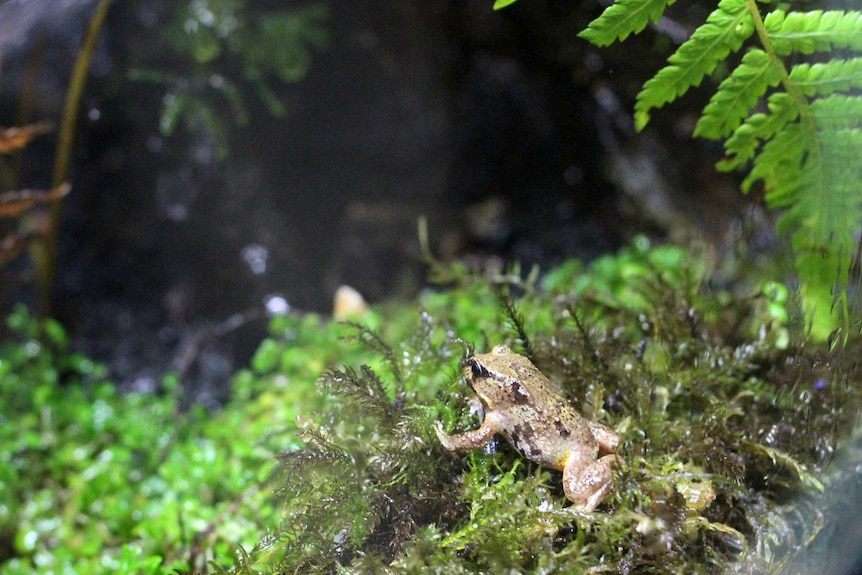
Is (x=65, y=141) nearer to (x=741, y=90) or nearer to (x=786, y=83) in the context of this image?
(x=741, y=90)

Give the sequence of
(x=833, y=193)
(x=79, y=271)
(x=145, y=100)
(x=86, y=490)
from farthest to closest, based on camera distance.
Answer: (x=79, y=271) < (x=145, y=100) < (x=86, y=490) < (x=833, y=193)

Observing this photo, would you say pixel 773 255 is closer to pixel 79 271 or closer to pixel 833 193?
pixel 833 193

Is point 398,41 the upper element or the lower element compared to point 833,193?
upper

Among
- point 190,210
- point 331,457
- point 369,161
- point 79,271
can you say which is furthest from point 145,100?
point 331,457

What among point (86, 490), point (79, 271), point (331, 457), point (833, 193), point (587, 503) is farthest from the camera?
point (79, 271)

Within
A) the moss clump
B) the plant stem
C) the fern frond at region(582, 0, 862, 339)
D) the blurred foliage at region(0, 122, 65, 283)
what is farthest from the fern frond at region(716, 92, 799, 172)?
the plant stem

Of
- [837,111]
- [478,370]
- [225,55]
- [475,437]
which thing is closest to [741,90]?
[837,111]

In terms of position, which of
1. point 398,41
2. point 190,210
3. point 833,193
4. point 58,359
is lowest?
point 58,359

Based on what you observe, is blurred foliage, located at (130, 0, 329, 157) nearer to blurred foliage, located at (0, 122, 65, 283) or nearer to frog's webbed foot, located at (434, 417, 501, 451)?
blurred foliage, located at (0, 122, 65, 283)
